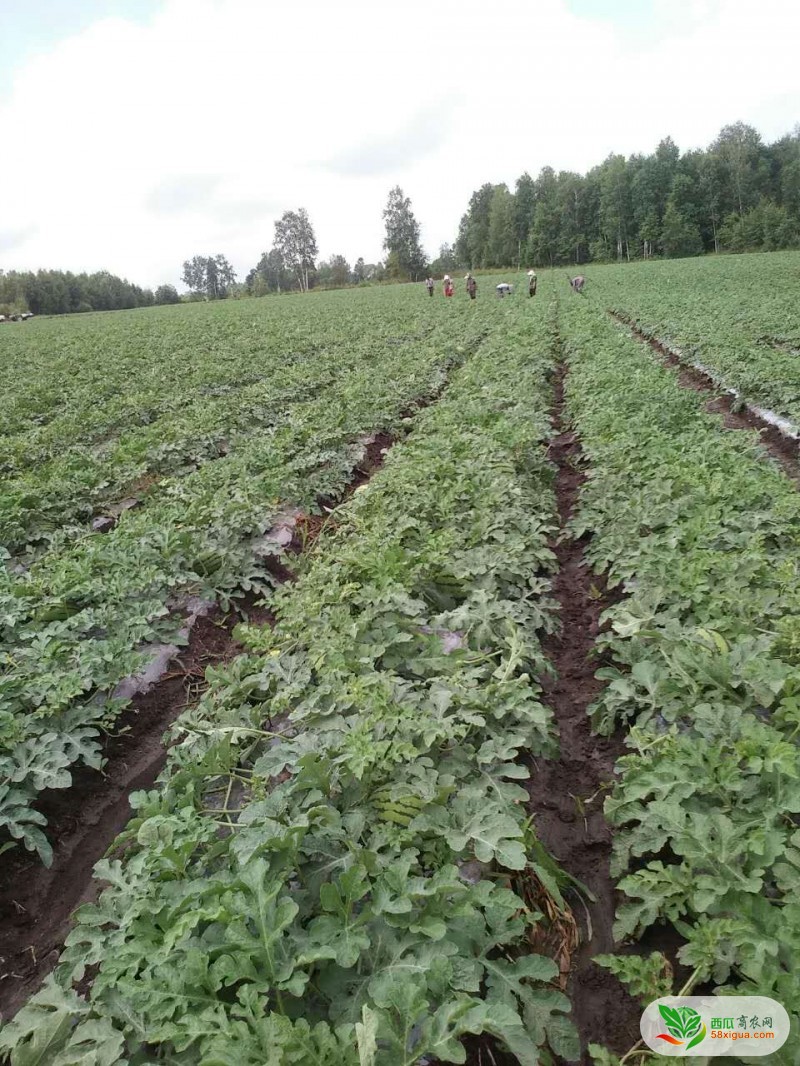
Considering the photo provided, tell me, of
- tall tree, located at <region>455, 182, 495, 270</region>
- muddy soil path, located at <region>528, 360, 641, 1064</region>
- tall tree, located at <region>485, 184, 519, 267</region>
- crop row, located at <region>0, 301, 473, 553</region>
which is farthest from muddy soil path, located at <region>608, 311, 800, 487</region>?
tall tree, located at <region>455, 182, 495, 270</region>

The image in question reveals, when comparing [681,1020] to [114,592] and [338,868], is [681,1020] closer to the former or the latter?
[338,868]

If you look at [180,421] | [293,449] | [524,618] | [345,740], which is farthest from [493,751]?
[180,421]

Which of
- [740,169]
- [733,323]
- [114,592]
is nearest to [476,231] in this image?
[740,169]

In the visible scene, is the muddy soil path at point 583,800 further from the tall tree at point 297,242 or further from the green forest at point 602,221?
the tall tree at point 297,242

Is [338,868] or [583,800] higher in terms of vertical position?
[338,868]

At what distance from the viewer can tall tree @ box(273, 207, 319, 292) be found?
107750mm

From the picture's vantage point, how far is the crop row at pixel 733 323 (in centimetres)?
956

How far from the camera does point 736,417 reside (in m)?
9.55

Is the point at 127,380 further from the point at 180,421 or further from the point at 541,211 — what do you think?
the point at 541,211

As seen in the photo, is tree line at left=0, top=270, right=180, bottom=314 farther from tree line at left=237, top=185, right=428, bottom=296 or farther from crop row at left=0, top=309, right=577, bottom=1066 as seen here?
crop row at left=0, top=309, right=577, bottom=1066

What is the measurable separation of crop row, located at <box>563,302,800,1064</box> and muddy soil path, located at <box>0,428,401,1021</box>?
2392 mm

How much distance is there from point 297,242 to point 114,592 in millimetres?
117999

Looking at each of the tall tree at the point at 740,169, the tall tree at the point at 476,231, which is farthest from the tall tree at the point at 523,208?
the tall tree at the point at 740,169

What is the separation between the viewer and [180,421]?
9477 mm
